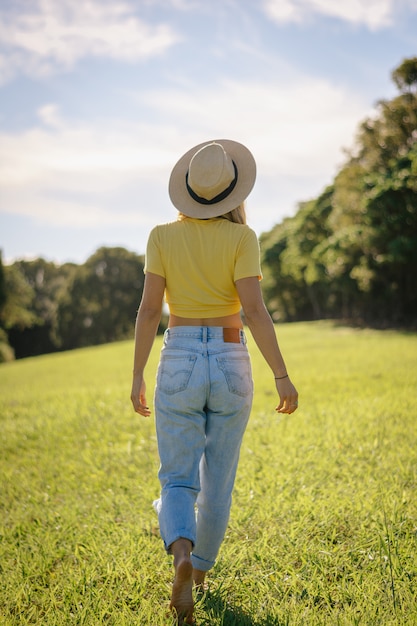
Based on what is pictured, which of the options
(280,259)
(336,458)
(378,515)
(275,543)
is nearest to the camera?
(275,543)

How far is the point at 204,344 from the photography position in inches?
108

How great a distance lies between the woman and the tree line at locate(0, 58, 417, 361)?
2482 centimetres

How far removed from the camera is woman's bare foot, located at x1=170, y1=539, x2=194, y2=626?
2479 mm

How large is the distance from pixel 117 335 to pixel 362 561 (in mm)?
55526

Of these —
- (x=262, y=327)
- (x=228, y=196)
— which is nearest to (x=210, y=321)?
(x=262, y=327)

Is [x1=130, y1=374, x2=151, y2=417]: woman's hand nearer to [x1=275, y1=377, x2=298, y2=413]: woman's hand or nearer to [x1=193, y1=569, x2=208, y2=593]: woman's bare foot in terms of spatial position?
[x1=275, y1=377, x2=298, y2=413]: woman's hand

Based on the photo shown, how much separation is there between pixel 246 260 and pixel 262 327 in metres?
0.37

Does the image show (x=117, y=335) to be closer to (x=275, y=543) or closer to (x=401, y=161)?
(x=401, y=161)

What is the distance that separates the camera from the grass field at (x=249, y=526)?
288 cm

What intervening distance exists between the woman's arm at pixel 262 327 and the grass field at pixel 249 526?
45.1 inches

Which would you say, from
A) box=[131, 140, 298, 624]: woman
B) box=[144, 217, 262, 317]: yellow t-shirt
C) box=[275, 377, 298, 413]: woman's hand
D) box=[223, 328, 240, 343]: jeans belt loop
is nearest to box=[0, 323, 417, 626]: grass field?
box=[131, 140, 298, 624]: woman

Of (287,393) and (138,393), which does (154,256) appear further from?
(287,393)

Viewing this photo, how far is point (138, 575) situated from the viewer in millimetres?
3238

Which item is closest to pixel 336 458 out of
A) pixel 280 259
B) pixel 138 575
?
pixel 138 575
